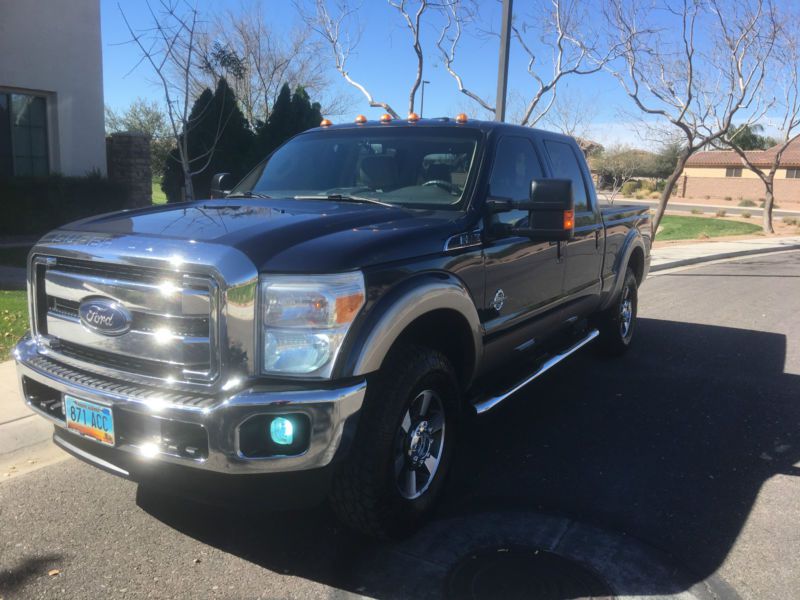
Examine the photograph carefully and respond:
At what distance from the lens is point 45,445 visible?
426 centimetres

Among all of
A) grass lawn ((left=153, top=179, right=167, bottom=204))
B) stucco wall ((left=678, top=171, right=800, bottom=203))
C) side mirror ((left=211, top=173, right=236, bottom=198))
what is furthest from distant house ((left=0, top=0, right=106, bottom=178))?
stucco wall ((left=678, top=171, right=800, bottom=203))

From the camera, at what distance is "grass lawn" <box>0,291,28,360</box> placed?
5875 millimetres

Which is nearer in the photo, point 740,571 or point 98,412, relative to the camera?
point 98,412

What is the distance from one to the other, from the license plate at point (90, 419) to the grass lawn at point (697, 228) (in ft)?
75.2

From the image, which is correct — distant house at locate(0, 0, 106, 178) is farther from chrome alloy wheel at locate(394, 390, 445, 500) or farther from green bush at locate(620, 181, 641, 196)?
green bush at locate(620, 181, 641, 196)

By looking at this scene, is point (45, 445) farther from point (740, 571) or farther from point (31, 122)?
point (31, 122)

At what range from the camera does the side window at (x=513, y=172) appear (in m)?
4.14

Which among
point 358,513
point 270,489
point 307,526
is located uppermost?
point 270,489

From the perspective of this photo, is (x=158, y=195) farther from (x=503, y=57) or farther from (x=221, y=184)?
(x=221, y=184)

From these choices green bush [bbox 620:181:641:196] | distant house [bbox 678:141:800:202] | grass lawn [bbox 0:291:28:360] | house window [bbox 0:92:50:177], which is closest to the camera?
grass lawn [bbox 0:291:28:360]

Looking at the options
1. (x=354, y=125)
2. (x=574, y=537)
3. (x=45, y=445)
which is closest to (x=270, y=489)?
(x=574, y=537)

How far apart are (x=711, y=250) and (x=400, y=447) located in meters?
16.7

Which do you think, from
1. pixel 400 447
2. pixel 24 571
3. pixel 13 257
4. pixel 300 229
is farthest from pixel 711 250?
pixel 24 571

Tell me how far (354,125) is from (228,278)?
7.91 feet
